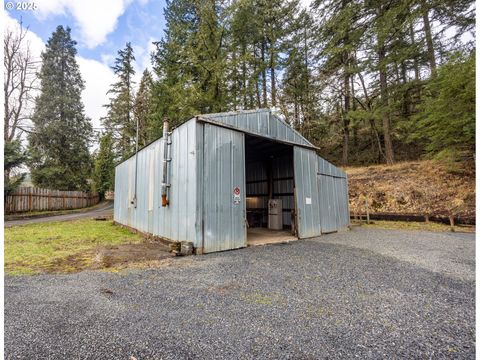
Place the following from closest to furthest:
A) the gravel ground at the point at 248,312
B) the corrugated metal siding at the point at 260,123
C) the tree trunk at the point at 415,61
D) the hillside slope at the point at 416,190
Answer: the gravel ground at the point at 248,312, the corrugated metal siding at the point at 260,123, the hillside slope at the point at 416,190, the tree trunk at the point at 415,61

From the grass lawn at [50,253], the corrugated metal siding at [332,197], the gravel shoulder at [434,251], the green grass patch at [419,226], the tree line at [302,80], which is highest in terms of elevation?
the tree line at [302,80]

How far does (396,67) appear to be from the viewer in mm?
15719

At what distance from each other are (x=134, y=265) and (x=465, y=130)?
1413 cm

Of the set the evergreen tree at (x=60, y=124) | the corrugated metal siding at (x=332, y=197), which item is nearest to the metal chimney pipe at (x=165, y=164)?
the corrugated metal siding at (x=332, y=197)

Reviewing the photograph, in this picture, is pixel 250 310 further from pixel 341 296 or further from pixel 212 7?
pixel 212 7

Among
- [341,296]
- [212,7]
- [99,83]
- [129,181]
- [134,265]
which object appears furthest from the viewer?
[99,83]

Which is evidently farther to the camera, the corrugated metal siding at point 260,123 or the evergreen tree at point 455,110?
the evergreen tree at point 455,110

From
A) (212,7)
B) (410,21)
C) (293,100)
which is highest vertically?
(212,7)

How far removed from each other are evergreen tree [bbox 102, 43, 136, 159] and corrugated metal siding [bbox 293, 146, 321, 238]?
18.4 metres

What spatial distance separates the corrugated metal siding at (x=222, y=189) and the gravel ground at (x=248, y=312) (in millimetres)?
1210

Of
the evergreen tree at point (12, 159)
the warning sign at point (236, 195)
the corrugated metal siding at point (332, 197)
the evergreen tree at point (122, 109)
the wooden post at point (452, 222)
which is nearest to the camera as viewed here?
the warning sign at point (236, 195)

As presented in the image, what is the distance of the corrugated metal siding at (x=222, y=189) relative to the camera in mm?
5488

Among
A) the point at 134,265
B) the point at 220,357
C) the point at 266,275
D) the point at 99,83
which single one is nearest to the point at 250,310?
the point at 220,357

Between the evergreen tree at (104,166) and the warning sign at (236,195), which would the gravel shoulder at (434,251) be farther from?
the evergreen tree at (104,166)
